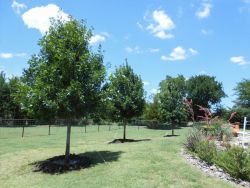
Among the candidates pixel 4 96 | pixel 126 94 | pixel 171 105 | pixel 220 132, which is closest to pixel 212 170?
pixel 220 132

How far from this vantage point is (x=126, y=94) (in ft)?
85.7

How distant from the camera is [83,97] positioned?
14773 mm

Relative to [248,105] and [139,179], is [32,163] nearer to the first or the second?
[139,179]

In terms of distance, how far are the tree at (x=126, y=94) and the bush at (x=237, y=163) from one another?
13.8 meters

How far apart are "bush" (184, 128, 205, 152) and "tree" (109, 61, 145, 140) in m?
11.0

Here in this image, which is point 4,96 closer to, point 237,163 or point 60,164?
point 60,164

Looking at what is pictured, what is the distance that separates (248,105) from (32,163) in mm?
66126

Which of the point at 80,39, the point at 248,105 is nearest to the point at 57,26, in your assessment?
the point at 80,39

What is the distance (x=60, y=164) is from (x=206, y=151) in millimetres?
5548

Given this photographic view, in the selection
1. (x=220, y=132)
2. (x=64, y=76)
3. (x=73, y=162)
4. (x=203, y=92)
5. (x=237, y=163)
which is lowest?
(x=73, y=162)

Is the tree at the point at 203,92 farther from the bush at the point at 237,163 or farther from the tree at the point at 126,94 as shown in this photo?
the bush at the point at 237,163

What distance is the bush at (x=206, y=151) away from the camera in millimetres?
13238

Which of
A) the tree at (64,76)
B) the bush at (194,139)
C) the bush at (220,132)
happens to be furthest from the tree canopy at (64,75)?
the bush at (220,132)

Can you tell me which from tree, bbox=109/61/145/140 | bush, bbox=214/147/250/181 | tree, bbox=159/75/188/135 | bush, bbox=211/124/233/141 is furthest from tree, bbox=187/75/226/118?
bush, bbox=214/147/250/181
